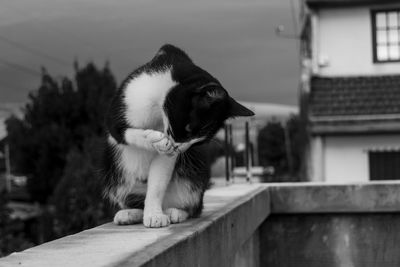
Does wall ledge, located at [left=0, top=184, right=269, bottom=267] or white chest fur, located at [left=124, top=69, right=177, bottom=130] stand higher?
white chest fur, located at [left=124, top=69, right=177, bottom=130]

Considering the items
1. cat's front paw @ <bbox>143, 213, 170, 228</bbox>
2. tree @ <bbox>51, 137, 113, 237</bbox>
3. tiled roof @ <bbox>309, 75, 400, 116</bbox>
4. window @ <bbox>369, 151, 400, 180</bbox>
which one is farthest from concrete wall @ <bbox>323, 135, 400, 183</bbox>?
cat's front paw @ <bbox>143, 213, 170, 228</bbox>

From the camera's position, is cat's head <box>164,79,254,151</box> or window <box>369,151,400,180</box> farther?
window <box>369,151,400,180</box>

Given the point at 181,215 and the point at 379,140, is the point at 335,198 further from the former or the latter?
the point at 379,140

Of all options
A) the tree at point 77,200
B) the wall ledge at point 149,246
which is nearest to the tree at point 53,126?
the tree at point 77,200

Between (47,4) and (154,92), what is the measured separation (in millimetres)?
1106

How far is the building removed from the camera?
11.7 meters

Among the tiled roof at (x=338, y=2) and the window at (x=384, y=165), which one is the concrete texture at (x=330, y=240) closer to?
the window at (x=384, y=165)

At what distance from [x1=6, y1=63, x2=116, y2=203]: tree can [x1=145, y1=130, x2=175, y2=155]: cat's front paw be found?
21.0m

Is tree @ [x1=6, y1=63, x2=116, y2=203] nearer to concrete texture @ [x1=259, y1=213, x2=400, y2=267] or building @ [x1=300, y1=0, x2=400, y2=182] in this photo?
building @ [x1=300, y1=0, x2=400, y2=182]

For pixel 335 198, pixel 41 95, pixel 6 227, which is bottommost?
pixel 6 227

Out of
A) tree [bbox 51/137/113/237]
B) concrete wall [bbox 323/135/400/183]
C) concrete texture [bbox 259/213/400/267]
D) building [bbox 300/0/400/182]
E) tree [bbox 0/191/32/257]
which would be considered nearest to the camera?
concrete texture [bbox 259/213/400/267]

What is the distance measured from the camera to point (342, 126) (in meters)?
11.6

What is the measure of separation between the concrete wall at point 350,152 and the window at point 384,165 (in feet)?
0.40

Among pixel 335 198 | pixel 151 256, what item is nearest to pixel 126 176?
pixel 151 256
